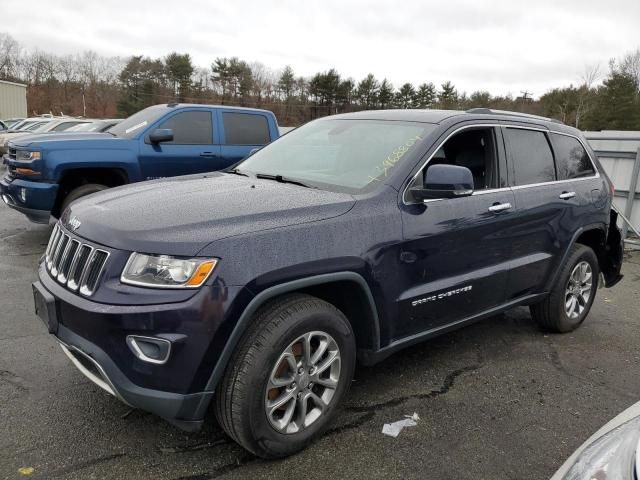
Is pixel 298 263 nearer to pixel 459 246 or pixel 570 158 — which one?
pixel 459 246

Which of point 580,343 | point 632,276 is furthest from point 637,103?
point 580,343

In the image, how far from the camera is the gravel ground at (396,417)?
2.58 meters

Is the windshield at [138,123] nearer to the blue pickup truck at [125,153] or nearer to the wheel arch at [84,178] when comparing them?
the blue pickup truck at [125,153]

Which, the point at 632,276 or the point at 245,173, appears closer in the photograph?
the point at 245,173

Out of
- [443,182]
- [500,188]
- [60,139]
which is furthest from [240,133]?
[443,182]

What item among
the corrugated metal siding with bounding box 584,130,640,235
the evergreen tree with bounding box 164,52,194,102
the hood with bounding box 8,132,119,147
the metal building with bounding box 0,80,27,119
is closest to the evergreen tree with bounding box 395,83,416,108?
the evergreen tree with bounding box 164,52,194,102

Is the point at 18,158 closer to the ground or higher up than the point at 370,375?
higher up

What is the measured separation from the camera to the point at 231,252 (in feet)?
7.62

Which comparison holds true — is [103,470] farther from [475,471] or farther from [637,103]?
[637,103]

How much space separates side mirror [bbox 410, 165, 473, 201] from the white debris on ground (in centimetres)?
132

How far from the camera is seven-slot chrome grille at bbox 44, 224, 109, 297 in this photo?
2.38 meters

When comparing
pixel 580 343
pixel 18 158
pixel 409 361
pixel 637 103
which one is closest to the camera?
pixel 409 361

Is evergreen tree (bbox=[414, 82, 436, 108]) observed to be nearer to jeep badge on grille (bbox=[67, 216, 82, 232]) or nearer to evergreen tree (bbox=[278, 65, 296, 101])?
evergreen tree (bbox=[278, 65, 296, 101])

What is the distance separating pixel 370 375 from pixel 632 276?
5088 mm
